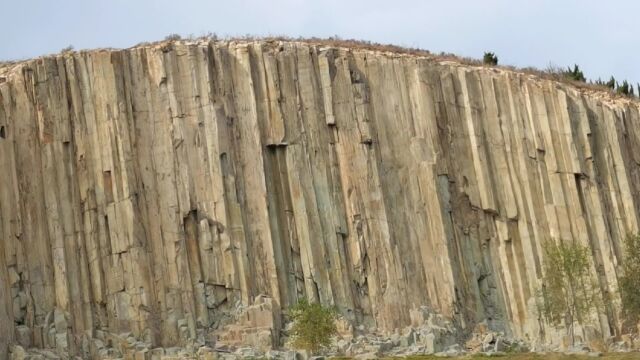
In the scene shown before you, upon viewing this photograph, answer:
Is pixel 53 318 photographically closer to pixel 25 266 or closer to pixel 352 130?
pixel 25 266

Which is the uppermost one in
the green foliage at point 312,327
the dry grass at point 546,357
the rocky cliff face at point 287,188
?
the rocky cliff face at point 287,188

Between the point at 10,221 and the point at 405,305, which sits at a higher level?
the point at 10,221

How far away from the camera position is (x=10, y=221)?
220ft

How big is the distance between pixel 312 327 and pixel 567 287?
13014 mm

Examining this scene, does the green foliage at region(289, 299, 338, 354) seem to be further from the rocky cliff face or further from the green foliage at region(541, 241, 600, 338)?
the green foliage at region(541, 241, 600, 338)

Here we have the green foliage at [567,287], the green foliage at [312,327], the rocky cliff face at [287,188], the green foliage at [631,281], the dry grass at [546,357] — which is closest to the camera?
the dry grass at [546,357]

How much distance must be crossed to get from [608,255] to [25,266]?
2579 centimetres

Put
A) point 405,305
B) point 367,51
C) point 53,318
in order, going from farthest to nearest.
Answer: point 367,51
point 405,305
point 53,318

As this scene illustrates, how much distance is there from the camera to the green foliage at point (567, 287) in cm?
7162

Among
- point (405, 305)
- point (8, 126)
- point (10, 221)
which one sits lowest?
point (405, 305)

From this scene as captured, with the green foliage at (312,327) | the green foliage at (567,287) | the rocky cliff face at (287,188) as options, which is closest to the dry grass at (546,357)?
the green foliage at (312,327)

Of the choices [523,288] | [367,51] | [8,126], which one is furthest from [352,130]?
[8,126]

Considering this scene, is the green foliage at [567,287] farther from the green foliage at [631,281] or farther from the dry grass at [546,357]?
the dry grass at [546,357]

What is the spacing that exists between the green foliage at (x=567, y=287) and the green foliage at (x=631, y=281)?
1.22 m
